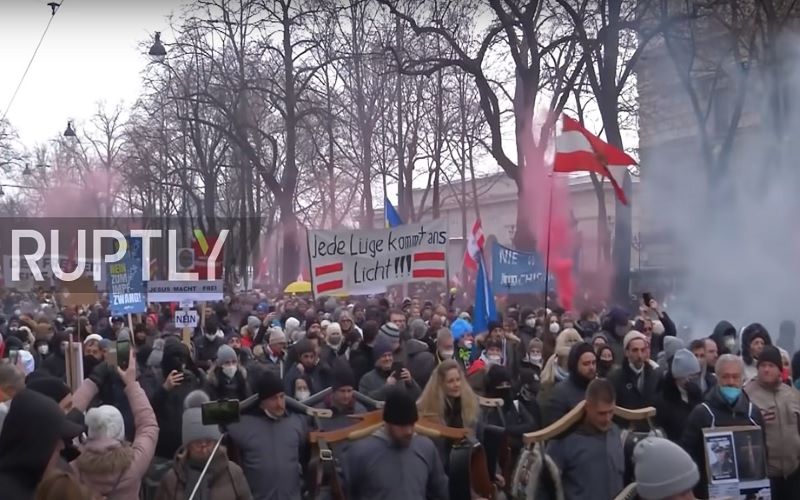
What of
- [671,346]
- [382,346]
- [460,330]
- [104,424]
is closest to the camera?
[104,424]

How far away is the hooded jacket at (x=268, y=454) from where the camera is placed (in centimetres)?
698

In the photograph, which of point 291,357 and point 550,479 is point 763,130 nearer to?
point 291,357

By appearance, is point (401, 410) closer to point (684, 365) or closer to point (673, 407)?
point (684, 365)

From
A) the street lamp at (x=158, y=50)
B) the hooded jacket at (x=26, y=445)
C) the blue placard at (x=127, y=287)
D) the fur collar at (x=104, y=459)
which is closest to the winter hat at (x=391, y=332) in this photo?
the fur collar at (x=104, y=459)

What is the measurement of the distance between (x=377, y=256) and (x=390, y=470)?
11375 mm

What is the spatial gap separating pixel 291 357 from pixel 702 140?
1662 centimetres

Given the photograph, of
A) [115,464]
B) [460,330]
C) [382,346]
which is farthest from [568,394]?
[460,330]

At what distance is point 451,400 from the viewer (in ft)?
25.7

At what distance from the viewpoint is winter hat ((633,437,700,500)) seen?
4.26 m

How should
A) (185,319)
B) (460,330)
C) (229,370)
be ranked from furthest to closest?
1. (185,319)
2. (460,330)
3. (229,370)

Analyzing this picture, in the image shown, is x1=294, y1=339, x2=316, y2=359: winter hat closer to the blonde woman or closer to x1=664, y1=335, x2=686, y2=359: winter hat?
the blonde woman

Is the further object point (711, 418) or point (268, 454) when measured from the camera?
point (711, 418)

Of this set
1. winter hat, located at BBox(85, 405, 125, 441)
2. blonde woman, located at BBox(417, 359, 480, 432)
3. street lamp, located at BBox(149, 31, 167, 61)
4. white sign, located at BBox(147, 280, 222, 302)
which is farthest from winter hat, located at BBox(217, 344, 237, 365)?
street lamp, located at BBox(149, 31, 167, 61)

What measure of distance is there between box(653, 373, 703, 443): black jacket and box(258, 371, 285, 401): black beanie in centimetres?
275
